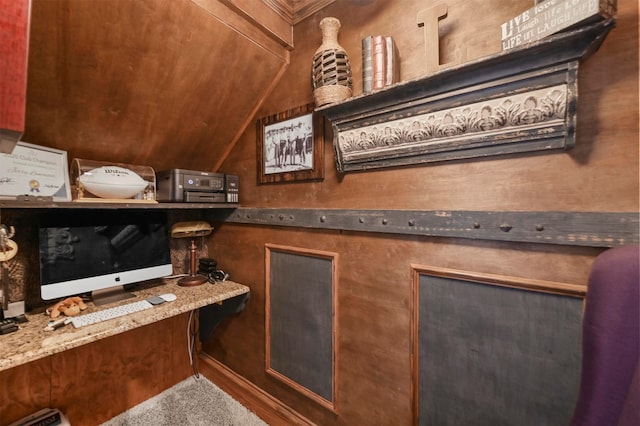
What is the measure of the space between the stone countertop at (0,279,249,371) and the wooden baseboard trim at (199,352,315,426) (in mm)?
674

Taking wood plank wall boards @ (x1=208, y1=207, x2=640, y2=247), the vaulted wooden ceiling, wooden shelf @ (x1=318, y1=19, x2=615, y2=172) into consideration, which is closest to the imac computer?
the vaulted wooden ceiling

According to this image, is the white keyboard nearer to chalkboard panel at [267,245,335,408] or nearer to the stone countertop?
the stone countertop

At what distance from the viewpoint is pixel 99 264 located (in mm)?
1495

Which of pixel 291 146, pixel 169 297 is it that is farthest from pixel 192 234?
pixel 291 146

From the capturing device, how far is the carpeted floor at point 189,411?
1.67m

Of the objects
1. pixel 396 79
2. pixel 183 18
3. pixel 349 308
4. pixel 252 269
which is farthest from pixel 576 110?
pixel 252 269

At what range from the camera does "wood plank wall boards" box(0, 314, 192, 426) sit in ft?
4.61

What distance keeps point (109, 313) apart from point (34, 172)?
792 millimetres

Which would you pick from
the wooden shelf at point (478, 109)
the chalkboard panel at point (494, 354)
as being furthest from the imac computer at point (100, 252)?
the chalkboard panel at point (494, 354)

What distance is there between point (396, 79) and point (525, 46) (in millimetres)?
464

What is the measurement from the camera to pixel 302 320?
1.54 m

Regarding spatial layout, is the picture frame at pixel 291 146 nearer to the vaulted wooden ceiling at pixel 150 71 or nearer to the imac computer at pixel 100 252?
the vaulted wooden ceiling at pixel 150 71

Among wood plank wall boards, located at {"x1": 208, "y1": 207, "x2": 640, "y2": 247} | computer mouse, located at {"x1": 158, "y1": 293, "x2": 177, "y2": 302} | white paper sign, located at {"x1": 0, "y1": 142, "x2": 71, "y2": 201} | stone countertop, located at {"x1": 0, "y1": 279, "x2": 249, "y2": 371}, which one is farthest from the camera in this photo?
computer mouse, located at {"x1": 158, "y1": 293, "x2": 177, "y2": 302}

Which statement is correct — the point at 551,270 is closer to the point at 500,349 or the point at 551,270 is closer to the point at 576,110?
the point at 500,349
